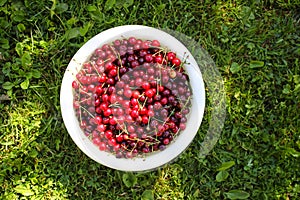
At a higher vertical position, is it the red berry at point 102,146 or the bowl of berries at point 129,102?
the bowl of berries at point 129,102

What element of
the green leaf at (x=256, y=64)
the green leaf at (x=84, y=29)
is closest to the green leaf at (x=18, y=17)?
the green leaf at (x=84, y=29)

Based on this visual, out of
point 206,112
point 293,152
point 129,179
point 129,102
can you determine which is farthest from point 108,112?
point 293,152

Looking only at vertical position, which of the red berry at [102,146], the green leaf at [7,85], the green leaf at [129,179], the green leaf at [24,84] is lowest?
the green leaf at [129,179]

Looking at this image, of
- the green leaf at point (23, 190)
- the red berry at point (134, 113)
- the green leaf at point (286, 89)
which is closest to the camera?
the red berry at point (134, 113)

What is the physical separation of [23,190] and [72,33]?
2.28ft

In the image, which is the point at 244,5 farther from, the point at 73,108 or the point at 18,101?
the point at 18,101

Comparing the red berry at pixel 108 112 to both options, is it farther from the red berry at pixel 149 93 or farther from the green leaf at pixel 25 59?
the green leaf at pixel 25 59

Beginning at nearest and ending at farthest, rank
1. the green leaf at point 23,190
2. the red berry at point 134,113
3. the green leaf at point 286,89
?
the red berry at point 134,113 < the green leaf at point 23,190 < the green leaf at point 286,89

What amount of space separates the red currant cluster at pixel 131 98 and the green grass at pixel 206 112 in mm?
180

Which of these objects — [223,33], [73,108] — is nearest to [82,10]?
[73,108]

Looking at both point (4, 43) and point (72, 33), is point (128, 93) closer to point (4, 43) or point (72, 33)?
point (72, 33)

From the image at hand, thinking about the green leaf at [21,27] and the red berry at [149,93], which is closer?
the red berry at [149,93]

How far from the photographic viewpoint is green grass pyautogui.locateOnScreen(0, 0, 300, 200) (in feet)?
7.13

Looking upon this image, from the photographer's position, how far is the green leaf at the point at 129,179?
2.15 metres
